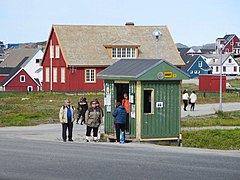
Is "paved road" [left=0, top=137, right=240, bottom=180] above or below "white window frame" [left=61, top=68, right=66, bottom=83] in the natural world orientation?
below

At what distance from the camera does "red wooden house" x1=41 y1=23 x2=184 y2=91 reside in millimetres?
73438

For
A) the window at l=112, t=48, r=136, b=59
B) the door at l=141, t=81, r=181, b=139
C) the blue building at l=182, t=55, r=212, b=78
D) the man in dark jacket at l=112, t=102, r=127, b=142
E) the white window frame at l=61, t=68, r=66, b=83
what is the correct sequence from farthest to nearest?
the blue building at l=182, t=55, r=212, b=78 → the window at l=112, t=48, r=136, b=59 → the white window frame at l=61, t=68, r=66, b=83 → the door at l=141, t=81, r=181, b=139 → the man in dark jacket at l=112, t=102, r=127, b=142

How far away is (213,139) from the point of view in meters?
27.7

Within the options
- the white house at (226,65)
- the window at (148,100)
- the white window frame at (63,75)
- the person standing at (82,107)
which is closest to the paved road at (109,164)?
the window at (148,100)

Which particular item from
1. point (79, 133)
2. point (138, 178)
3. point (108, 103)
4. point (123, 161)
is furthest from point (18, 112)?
point (138, 178)

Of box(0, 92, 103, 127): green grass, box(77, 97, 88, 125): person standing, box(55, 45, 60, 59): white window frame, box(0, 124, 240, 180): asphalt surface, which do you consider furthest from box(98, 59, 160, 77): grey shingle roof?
box(55, 45, 60, 59): white window frame

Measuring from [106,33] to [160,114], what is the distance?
53.1 metres

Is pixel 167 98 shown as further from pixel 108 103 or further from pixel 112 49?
pixel 112 49

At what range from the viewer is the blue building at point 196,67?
134500 mm

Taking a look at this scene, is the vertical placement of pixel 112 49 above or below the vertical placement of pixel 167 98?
above

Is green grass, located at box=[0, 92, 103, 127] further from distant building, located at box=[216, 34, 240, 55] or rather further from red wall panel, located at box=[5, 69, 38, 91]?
distant building, located at box=[216, 34, 240, 55]

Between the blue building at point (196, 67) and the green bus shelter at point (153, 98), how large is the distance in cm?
10964

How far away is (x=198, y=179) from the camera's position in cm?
1388

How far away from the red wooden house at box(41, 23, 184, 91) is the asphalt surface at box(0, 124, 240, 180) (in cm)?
5132
